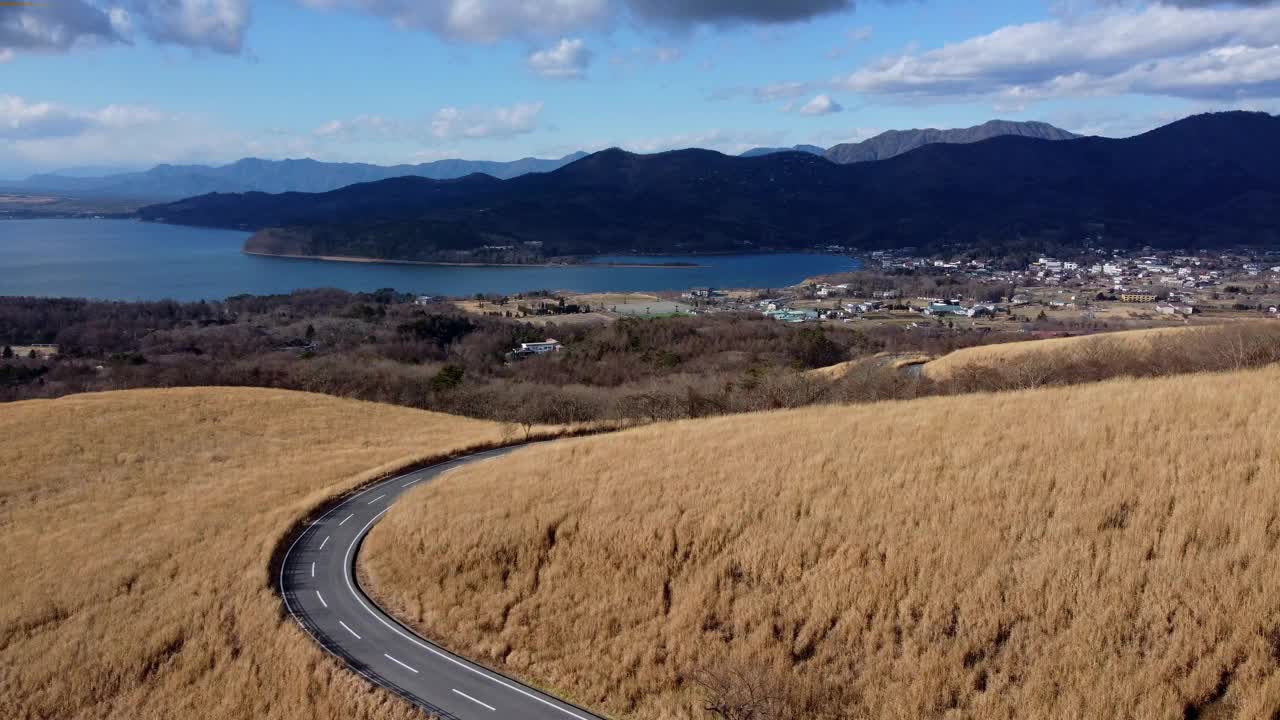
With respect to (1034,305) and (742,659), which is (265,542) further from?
(1034,305)

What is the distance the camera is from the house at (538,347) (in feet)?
233

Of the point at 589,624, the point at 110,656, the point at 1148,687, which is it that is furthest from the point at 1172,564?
the point at 110,656

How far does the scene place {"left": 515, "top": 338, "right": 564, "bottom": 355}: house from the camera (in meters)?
71.1

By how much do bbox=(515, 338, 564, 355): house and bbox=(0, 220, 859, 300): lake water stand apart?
194 ft

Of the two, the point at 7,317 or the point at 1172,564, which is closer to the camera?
the point at 1172,564

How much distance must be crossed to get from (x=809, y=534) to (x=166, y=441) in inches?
1032

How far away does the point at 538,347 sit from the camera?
72.6 metres

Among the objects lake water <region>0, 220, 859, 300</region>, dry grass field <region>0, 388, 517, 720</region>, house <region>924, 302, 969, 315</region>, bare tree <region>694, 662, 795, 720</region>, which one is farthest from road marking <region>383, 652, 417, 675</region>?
lake water <region>0, 220, 859, 300</region>

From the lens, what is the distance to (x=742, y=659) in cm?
1141

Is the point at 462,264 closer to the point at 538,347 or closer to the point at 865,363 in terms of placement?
the point at 538,347

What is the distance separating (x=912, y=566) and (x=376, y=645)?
29.0 ft

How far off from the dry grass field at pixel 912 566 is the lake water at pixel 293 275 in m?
117

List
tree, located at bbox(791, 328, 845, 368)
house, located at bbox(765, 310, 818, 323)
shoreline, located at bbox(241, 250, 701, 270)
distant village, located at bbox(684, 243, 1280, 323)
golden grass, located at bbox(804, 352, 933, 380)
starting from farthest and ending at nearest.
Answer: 1. shoreline, located at bbox(241, 250, 701, 270)
2. distant village, located at bbox(684, 243, 1280, 323)
3. house, located at bbox(765, 310, 818, 323)
4. tree, located at bbox(791, 328, 845, 368)
5. golden grass, located at bbox(804, 352, 933, 380)

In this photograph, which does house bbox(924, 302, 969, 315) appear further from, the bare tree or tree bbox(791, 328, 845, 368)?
the bare tree
